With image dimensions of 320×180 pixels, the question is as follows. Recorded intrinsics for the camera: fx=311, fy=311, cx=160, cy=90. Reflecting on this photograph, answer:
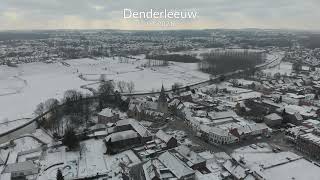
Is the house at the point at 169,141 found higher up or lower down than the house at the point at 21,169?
higher up

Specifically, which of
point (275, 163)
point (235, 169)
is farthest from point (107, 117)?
point (275, 163)

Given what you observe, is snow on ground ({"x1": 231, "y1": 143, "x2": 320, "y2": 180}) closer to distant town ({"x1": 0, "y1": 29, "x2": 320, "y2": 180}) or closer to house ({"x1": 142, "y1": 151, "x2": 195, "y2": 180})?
distant town ({"x1": 0, "y1": 29, "x2": 320, "y2": 180})

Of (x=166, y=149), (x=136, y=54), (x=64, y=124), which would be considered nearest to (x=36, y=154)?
(x=64, y=124)

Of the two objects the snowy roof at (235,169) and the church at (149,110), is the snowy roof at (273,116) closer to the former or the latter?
the church at (149,110)

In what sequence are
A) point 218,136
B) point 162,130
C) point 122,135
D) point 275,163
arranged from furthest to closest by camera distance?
point 162,130 → point 218,136 → point 122,135 → point 275,163

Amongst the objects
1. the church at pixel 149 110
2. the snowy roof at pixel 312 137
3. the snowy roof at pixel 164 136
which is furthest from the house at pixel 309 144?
the church at pixel 149 110

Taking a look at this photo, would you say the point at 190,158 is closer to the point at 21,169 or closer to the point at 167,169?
the point at 167,169

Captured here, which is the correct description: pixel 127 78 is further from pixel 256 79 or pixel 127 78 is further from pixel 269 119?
pixel 269 119
